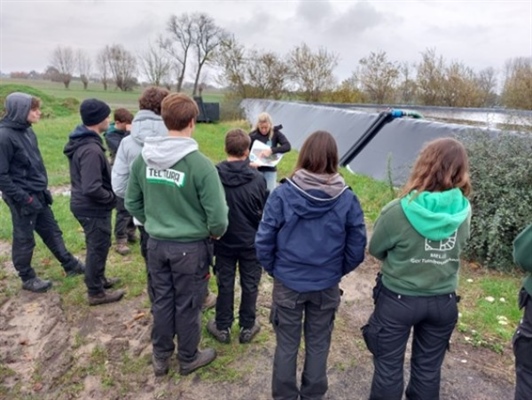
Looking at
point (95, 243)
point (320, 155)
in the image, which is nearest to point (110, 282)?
point (95, 243)

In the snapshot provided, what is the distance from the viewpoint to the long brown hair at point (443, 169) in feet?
7.29

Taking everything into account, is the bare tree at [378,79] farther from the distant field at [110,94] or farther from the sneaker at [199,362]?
the sneaker at [199,362]

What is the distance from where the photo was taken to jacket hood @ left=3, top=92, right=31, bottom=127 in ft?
12.3

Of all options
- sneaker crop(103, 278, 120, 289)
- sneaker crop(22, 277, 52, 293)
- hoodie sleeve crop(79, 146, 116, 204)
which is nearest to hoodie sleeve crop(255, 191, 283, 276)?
hoodie sleeve crop(79, 146, 116, 204)

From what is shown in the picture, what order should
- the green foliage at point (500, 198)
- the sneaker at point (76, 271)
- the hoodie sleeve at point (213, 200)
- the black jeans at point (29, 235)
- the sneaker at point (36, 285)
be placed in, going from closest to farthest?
Answer: the hoodie sleeve at point (213, 200), the black jeans at point (29, 235), the sneaker at point (36, 285), the sneaker at point (76, 271), the green foliage at point (500, 198)

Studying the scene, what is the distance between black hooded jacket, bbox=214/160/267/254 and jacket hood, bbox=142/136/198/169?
0.45m

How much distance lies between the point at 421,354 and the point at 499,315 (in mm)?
1879

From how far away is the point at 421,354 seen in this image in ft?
8.21

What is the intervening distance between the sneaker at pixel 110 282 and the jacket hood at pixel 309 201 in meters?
2.74

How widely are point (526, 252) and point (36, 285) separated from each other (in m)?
4.31

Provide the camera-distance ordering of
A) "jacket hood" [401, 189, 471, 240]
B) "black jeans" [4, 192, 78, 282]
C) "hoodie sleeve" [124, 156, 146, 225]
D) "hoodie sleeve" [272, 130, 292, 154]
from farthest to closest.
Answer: "hoodie sleeve" [272, 130, 292, 154], "black jeans" [4, 192, 78, 282], "hoodie sleeve" [124, 156, 146, 225], "jacket hood" [401, 189, 471, 240]

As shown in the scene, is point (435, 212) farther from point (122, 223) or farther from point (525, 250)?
point (122, 223)

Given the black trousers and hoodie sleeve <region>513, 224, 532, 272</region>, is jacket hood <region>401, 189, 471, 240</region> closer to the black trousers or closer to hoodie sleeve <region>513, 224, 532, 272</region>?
hoodie sleeve <region>513, 224, 532, 272</region>

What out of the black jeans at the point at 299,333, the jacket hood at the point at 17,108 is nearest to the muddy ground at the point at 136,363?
the black jeans at the point at 299,333
